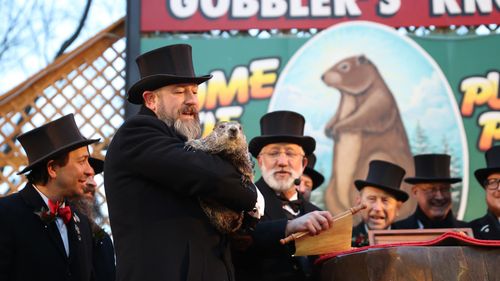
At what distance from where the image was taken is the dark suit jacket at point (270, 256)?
11.5ft

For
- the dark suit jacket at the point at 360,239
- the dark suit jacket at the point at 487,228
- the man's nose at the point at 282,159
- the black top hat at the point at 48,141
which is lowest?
the dark suit jacket at the point at 487,228

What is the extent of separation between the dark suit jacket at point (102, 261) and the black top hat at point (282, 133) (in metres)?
1.16

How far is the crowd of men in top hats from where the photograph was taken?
3.06 metres

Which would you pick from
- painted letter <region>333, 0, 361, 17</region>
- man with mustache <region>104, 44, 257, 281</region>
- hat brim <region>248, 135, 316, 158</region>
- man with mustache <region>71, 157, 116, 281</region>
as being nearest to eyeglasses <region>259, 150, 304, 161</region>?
hat brim <region>248, 135, 316, 158</region>

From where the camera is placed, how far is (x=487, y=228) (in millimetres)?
6051

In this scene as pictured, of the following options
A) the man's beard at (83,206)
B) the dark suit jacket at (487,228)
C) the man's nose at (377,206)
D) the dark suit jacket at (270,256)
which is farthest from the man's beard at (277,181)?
the dark suit jacket at (487,228)

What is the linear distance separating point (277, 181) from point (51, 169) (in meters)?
1.35

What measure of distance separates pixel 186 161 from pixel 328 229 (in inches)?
27.6

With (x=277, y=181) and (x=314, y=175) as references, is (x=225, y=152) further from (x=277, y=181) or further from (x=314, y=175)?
(x=314, y=175)

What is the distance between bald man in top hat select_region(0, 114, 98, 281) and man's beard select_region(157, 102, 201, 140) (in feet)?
4.23

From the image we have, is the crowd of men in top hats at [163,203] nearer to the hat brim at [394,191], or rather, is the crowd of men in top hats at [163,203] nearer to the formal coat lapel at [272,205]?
the formal coat lapel at [272,205]

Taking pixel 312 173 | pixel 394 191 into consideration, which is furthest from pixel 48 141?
pixel 394 191

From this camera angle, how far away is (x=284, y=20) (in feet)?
27.0

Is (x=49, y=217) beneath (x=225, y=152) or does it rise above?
beneath
